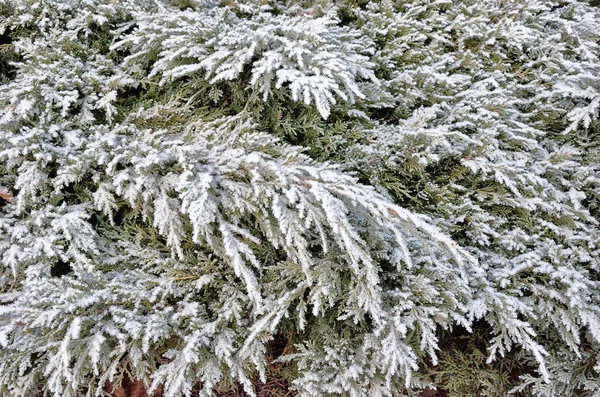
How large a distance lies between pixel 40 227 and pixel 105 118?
0.62 m

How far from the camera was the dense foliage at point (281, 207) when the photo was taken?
184 cm

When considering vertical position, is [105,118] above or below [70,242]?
above

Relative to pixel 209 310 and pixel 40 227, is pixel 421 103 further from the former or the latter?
pixel 40 227

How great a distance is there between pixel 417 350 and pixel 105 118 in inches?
76.4

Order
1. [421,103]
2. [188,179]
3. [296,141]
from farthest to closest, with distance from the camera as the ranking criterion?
[421,103]
[296,141]
[188,179]

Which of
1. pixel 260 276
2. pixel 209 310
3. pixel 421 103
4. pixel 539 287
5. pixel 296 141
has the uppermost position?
pixel 421 103

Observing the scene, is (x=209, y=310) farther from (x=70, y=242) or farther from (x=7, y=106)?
(x=7, y=106)

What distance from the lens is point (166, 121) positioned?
7.09 feet

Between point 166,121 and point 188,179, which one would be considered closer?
point 188,179

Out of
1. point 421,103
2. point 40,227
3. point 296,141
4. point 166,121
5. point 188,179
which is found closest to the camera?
point 188,179

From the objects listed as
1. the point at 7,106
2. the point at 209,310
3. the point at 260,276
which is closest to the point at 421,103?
the point at 260,276

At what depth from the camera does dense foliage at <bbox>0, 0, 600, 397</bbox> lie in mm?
1837

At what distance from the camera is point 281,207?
184 centimetres

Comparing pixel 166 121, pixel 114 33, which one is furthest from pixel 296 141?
pixel 114 33
